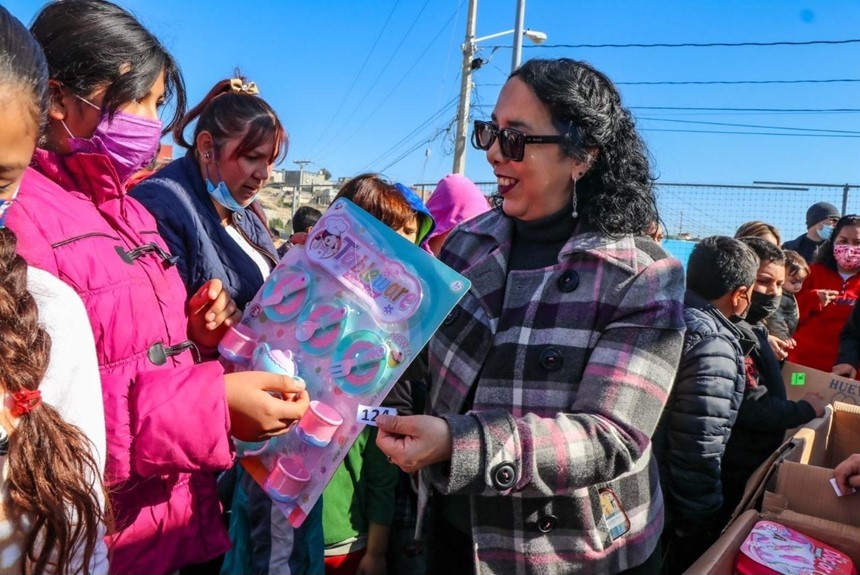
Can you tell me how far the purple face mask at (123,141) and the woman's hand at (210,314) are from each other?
1.15 ft

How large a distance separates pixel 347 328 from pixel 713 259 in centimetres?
212

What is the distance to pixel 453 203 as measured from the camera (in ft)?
12.0

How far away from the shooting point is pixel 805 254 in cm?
661

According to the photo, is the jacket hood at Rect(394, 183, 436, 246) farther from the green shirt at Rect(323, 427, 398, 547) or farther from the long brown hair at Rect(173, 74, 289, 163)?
the green shirt at Rect(323, 427, 398, 547)

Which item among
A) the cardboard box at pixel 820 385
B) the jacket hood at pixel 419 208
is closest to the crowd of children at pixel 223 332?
the jacket hood at pixel 419 208

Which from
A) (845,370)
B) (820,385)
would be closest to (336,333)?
(820,385)

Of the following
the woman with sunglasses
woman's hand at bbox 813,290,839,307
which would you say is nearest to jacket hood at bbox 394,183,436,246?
the woman with sunglasses

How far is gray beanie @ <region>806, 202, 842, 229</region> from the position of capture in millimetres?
6453

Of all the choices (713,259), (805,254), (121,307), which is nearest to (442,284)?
(121,307)

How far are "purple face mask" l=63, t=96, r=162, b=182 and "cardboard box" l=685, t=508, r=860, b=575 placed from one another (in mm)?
1721

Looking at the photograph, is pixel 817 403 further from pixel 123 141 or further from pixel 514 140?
pixel 123 141

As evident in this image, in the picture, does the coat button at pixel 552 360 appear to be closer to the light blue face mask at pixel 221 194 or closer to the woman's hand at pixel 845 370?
the light blue face mask at pixel 221 194

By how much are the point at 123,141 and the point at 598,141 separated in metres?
1.18

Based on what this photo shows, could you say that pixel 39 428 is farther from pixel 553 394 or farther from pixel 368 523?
pixel 368 523
